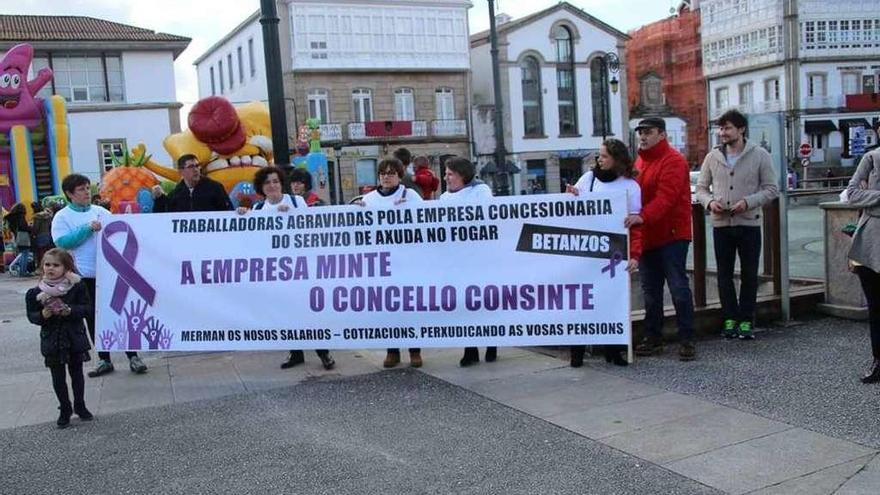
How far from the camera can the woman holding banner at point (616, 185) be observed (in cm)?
605

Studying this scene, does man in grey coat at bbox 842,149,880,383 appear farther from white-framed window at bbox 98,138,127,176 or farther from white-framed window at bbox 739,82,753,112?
white-framed window at bbox 739,82,753,112

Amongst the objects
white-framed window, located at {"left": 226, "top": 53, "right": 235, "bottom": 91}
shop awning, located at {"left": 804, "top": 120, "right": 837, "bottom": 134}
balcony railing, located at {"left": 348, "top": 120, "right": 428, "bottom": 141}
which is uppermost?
white-framed window, located at {"left": 226, "top": 53, "right": 235, "bottom": 91}

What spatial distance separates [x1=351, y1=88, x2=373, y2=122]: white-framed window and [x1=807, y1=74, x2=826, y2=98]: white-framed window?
1357 inches

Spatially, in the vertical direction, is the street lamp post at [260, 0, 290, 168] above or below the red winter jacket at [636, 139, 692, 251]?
above

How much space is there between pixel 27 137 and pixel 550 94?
117 ft

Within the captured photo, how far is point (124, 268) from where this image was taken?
6.60m

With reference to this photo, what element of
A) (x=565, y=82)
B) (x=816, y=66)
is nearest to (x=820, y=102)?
(x=816, y=66)

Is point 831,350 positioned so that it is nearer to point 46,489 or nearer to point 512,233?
point 512,233

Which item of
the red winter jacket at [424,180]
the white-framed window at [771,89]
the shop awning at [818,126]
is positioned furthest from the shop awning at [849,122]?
the red winter jacket at [424,180]

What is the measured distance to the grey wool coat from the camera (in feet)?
17.2

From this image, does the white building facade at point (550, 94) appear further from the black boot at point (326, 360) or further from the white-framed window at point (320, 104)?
the black boot at point (326, 360)

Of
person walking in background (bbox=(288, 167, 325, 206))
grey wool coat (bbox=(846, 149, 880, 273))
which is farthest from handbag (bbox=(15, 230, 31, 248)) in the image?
grey wool coat (bbox=(846, 149, 880, 273))

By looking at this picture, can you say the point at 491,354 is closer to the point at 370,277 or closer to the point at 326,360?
the point at 370,277

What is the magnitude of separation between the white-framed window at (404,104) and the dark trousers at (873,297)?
42.0 metres
